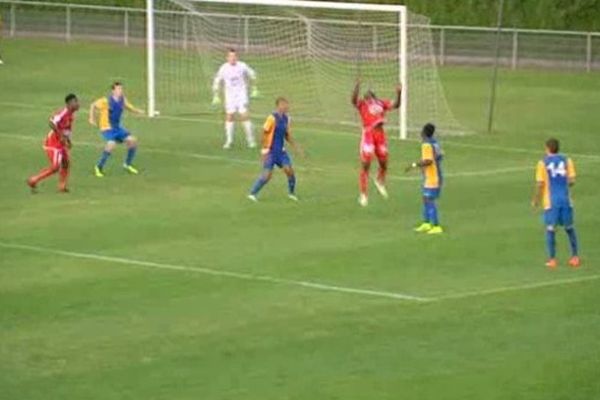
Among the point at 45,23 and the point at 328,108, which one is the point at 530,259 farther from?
the point at 45,23

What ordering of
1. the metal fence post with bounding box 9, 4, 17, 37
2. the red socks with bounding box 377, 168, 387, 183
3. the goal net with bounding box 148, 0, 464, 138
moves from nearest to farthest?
the red socks with bounding box 377, 168, 387, 183, the goal net with bounding box 148, 0, 464, 138, the metal fence post with bounding box 9, 4, 17, 37

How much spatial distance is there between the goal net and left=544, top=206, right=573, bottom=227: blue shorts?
19.6 m

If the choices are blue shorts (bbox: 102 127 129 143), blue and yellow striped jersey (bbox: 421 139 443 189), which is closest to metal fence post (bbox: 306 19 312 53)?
blue shorts (bbox: 102 127 129 143)

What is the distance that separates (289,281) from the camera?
29.2 metres

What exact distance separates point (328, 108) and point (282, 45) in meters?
4.00

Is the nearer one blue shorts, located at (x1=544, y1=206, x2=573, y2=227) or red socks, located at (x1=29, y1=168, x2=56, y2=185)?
blue shorts, located at (x1=544, y1=206, x2=573, y2=227)

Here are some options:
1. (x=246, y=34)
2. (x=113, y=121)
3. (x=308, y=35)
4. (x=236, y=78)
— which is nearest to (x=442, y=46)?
(x=246, y=34)

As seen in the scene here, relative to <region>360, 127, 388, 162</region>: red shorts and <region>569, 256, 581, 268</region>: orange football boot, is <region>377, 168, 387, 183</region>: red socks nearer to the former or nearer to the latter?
<region>360, 127, 388, 162</region>: red shorts

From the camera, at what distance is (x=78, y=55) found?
69.9 m

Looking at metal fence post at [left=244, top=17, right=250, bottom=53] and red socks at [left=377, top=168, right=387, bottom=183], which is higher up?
metal fence post at [left=244, top=17, right=250, bottom=53]

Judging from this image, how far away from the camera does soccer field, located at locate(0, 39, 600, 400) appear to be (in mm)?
23078

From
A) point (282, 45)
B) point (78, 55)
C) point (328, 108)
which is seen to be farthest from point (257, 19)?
point (78, 55)

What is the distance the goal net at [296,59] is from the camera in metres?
51.7

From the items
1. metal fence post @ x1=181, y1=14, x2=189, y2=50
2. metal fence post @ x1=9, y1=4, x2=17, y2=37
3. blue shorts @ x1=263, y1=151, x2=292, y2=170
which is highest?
metal fence post @ x1=9, y1=4, x2=17, y2=37
